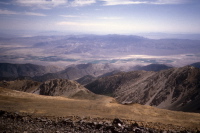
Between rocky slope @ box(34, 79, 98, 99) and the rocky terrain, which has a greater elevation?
the rocky terrain

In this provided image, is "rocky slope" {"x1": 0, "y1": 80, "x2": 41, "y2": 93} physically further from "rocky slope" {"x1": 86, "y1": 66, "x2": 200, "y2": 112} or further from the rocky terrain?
the rocky terrain

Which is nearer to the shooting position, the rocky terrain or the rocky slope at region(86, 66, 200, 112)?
the rocky terrain

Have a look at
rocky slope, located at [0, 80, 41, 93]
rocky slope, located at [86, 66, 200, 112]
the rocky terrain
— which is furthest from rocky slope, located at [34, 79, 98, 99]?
the rocky terrain

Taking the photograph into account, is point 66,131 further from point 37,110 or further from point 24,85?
point 24,85

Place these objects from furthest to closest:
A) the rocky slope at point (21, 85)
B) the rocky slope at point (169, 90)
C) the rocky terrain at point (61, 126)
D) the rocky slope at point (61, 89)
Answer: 1. the rocky slope at point (21, 85)
2. the rocky slope at point (169, 90)
3. the rocky slope at point (61, 89)
4. the rocky terrain at point (61, 126)

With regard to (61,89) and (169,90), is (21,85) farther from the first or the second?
(169,90)

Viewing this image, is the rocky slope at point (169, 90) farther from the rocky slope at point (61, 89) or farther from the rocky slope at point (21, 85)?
the rocky slope at point (21, 85)

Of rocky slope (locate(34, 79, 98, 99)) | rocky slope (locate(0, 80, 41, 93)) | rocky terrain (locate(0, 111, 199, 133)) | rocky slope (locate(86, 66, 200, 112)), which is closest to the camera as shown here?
rocky terrain (locate(0, 111, 199, 133))

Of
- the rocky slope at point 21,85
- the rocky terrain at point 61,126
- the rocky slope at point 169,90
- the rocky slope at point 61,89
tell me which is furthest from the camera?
the rocky slope at point 21,85

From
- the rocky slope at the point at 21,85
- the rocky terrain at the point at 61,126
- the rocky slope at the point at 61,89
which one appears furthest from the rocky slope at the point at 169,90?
the rocky terrain at the point at 61,126

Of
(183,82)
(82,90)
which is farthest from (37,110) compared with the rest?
(183,82)

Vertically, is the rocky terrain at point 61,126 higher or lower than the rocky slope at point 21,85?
higher

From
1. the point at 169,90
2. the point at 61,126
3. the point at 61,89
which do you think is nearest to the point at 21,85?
the point at 61,89

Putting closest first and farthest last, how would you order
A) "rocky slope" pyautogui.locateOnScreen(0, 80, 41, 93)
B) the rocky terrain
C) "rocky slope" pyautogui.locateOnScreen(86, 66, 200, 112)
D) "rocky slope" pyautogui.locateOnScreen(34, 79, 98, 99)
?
the rocky terrain < "rocky slope" pyautogui.locateOnScreen(34, 79, 98, 99) < "rocky slope" pyautogui.locateOnScreen(86, 66, 200, 112) < "rocky slope" pyautogui.locateOnScreen(0, 80, 41, 93)
